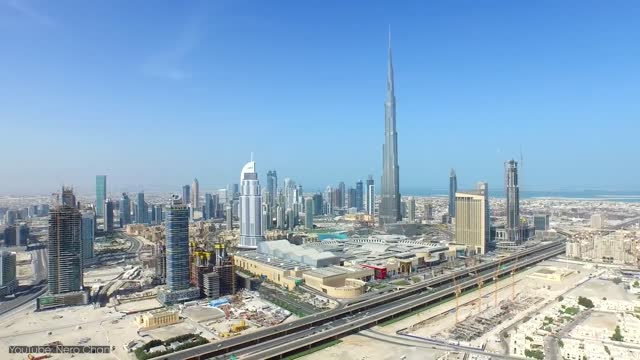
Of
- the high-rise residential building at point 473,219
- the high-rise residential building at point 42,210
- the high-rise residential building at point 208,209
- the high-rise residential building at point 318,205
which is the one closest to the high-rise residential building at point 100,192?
the high-rise residential building at point 42,210

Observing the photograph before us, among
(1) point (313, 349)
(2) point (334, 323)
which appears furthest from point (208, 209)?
(1) point (313, 349)

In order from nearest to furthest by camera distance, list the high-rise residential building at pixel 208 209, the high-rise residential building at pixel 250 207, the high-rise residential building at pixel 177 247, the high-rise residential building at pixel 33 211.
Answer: the high-rise residential building at pixel 177 247 → the high-rise residential building at pixel 250 207 → the high-rise residential building at pixel 33 211 → the high-rise residential building at pixel 208 209

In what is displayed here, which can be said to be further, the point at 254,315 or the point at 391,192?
the point at 391,192

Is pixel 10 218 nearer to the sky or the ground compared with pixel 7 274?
nearer to the sky

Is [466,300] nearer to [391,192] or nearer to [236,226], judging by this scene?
[391,192]

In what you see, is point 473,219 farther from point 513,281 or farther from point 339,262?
point 339,262

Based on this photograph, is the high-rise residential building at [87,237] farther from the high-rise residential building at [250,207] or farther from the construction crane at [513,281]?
the construction crane at [513,281]

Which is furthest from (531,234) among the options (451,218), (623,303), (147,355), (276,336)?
(147,355)
